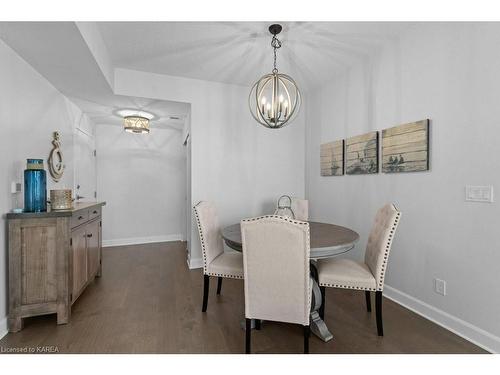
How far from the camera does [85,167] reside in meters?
4.01

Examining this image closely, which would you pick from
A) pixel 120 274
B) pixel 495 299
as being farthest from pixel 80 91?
pixel 495 299

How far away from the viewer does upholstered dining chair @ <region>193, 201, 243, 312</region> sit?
217 centimetres

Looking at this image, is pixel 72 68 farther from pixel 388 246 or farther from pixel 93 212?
pixel 388 246

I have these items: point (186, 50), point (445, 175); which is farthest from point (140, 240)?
point (445, 175)

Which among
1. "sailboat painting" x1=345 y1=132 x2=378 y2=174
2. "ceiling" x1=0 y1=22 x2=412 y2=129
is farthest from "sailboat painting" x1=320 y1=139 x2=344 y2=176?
"ceiling" x1=0 y1=22 x2=412 y2=129

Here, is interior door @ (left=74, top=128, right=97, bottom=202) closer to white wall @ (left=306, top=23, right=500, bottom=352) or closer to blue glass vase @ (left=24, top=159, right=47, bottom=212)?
blue glass vase @ (left=24, top=159, right=47, bottom=212)

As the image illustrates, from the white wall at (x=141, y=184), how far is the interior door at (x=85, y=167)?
216 millimetres

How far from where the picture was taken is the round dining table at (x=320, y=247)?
5.66 ft

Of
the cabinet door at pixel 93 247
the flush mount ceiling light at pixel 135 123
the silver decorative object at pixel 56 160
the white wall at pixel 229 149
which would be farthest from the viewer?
the flush mount ceiling light at pixel 135 123

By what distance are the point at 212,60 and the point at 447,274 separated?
317 centimetres

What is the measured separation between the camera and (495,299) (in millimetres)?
1729

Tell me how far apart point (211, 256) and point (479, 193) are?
85.9 inches

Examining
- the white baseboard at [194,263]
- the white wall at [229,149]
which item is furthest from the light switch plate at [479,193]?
the white baseboard at [194,263]

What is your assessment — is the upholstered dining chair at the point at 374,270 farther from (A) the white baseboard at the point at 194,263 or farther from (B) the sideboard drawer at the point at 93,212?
(B) the sideboard drawer at the point at 93,212
